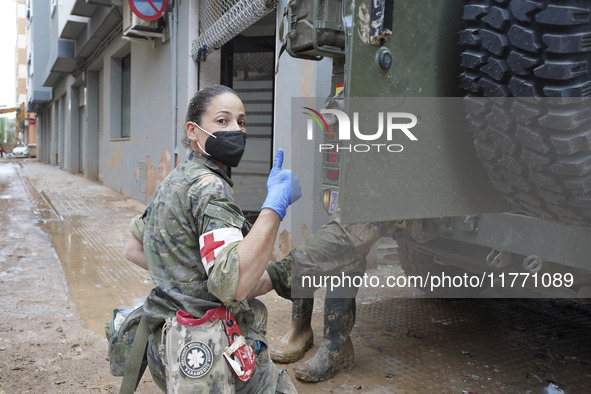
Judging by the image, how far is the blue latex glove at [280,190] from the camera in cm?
160

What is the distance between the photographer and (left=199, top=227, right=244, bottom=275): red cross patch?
152 cm

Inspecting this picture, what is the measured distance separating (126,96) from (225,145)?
11055 millimetres

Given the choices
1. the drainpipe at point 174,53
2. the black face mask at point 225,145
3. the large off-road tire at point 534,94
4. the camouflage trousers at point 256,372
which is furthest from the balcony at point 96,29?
the large off-road tire at point 534,94

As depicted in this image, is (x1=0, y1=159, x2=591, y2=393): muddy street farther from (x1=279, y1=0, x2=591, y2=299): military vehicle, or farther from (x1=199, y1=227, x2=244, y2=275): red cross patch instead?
(x1=199, y1=227, x2=244, y2=275): red cross patch

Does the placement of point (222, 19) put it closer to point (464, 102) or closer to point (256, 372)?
point (464, 102)

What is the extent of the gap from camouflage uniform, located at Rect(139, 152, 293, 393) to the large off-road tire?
2.76 ft

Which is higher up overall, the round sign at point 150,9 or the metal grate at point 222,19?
the round sign at point 150,9

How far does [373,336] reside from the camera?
319 cm

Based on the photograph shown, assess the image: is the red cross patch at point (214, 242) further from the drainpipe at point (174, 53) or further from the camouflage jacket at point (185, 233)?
the drainpipe at point (174, 53)

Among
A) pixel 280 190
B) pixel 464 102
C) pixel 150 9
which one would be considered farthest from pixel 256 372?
pixel 150 9

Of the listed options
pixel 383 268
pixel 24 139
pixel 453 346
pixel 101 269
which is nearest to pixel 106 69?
pixel 101 269

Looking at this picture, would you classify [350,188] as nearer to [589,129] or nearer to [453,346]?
[589,129]

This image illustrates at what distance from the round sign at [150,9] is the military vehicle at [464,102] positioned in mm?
6173

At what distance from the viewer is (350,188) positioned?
155cm
